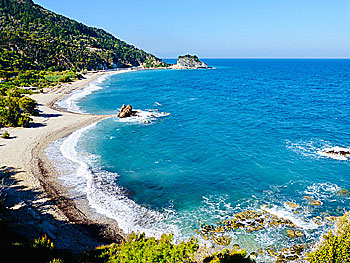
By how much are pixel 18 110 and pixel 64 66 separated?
118855 mm

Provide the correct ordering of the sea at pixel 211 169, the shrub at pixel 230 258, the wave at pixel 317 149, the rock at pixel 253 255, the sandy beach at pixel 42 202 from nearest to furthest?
the shrub at pixel 230 258, the rock at pixel 253 255, the sandy beach at pixel 42 202, the sea at pixel 211 169, the wave at pixel 317 149

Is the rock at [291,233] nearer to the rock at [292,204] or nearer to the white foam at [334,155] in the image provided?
the rock at [292,204]

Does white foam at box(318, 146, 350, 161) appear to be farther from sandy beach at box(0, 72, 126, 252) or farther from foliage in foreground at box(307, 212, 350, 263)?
sandy beach at box(0, 72, 126, 252)

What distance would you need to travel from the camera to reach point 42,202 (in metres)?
24.5

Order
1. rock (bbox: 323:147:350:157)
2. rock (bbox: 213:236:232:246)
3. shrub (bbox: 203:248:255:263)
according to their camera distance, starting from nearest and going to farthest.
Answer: shrub (bbox: 203:248:255:263)
rock (bbox: 213:236:232:246)
rock (bbox: 323:147:350:157)

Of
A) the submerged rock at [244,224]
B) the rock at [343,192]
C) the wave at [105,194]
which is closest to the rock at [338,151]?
the rock at [343,192]

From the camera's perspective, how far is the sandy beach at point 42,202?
19.9 meters

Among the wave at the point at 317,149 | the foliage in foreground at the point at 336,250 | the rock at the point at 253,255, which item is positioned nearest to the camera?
the foliage in foreground at the point at 336,250

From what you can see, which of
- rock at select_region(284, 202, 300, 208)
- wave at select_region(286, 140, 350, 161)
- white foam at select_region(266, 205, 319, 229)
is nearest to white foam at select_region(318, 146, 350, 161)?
wave at select_region(286, 140, 350, 161)

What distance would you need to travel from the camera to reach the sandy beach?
65.3 feet

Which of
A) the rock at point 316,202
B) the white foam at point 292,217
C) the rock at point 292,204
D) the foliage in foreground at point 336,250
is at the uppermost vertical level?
the foliage in foreground at point 336,250

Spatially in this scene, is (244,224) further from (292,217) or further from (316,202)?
(316,202)

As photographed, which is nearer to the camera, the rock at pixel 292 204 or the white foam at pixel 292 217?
the white foam at pixel 292 217

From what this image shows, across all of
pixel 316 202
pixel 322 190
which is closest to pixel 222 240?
pixel 316 202
